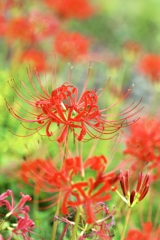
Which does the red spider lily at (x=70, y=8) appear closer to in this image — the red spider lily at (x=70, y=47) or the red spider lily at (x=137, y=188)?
the red spider lily at (x=70, y=47)

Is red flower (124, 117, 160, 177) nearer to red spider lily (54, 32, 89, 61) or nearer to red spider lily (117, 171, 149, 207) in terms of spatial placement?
red spider lily (117, 171, 149, 207)

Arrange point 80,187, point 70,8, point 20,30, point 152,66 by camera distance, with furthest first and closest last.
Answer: point 70,8
point 152,66
point 20,30
point 80,187

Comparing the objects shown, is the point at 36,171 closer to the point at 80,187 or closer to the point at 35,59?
the point at 80,187

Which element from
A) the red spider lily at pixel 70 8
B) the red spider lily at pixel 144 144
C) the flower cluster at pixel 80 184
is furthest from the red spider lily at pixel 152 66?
the flower cluster at pixel 80 184

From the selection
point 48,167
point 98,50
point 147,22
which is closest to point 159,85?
point 48,167

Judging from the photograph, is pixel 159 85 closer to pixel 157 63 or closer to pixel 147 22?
pixel 157 63

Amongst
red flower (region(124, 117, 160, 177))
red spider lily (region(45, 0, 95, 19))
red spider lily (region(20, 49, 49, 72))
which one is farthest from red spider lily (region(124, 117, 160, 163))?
red spider lily (region(45, 0, 95, 19))

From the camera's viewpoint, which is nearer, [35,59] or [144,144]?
[144,144]

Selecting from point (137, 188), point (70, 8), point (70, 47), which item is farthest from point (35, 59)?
point (137, 188)

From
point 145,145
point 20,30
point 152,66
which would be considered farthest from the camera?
point 152,66
